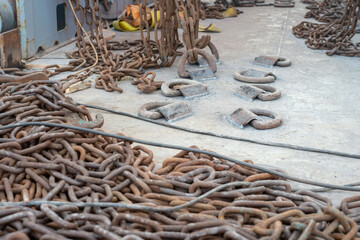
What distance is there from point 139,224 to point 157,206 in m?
0.22

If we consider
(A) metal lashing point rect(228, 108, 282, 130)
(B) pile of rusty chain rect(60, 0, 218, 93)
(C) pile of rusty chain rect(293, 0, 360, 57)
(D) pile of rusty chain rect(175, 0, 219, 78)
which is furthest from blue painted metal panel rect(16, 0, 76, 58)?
(C) pile of rusty chain rect(293, 0, 360, 57)

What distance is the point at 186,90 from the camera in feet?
15.9

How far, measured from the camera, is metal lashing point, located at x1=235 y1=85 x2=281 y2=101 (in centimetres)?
479

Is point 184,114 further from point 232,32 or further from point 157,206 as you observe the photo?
point 232,32

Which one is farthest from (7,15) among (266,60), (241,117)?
(266,60)

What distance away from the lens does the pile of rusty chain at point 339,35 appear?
6637mm

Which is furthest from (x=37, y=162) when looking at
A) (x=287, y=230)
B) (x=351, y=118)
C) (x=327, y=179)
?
(x=351, y=118)

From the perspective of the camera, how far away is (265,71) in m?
5.79

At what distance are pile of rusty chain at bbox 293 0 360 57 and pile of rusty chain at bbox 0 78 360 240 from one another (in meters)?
4.11

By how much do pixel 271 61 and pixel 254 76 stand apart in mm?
666

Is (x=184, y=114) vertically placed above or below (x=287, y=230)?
below

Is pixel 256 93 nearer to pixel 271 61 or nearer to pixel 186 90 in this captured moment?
pixel 186 90

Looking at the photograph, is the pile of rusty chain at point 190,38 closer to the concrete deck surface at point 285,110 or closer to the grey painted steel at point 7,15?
the concrete deck surface at point 285,110

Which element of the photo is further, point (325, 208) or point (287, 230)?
point (325, 208)
